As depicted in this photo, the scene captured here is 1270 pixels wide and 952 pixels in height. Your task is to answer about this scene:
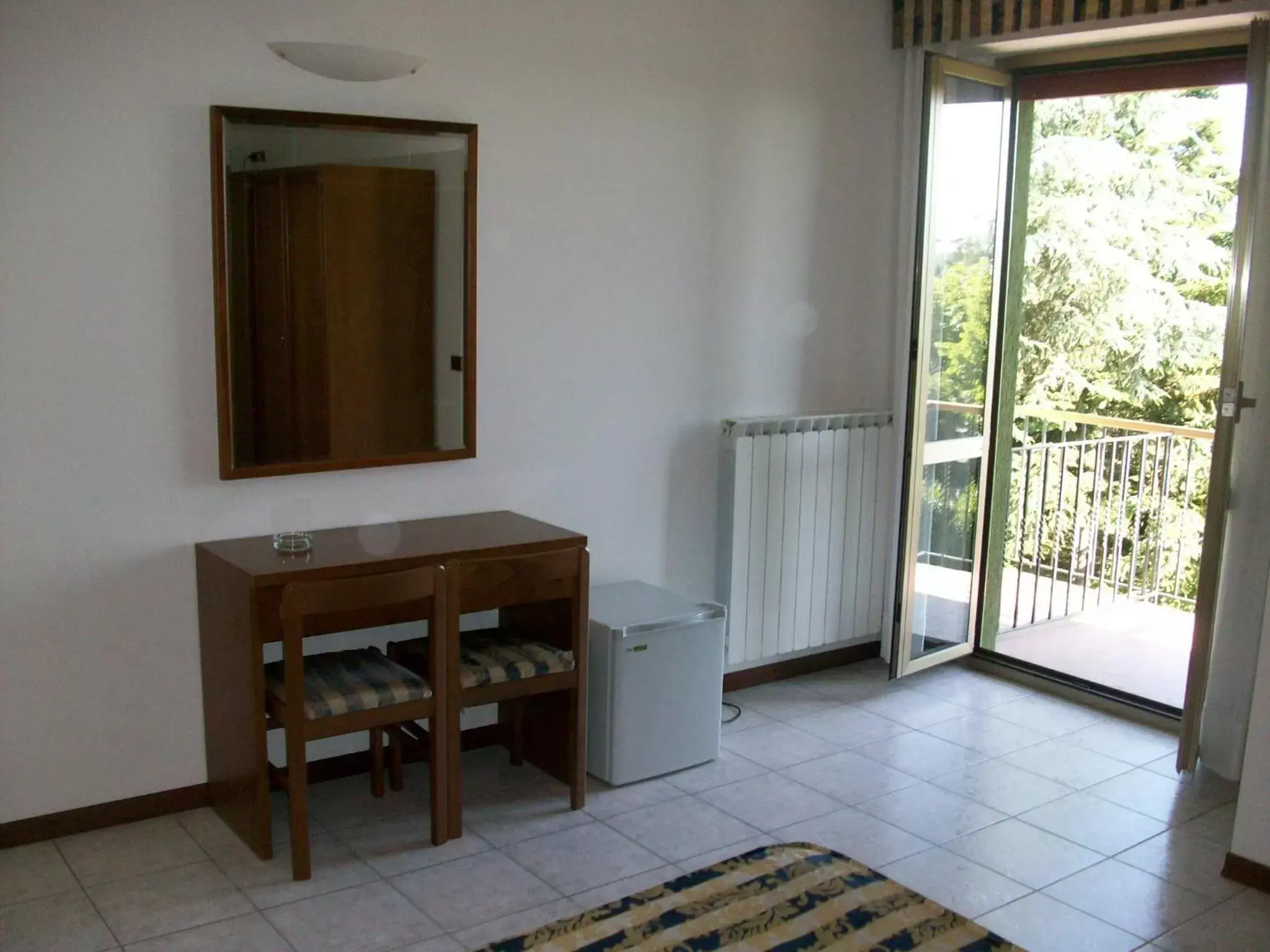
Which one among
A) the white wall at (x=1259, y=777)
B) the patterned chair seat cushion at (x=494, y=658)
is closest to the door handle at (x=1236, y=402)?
the white wall at (x=1259, y=777)

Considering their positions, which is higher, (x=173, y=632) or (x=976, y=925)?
(x=173, y=632)

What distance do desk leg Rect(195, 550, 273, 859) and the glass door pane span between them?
92.2 inches

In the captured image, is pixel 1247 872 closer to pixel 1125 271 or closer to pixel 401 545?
pixel 401 545

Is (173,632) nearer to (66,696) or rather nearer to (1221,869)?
(66,696)

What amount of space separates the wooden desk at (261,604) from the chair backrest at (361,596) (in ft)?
0.20

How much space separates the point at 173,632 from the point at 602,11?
86.0 inches

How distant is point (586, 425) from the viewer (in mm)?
3693

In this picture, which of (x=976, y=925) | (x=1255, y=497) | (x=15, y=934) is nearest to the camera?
(x=976, y=925)

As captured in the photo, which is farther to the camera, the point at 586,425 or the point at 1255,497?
the point at 586,425

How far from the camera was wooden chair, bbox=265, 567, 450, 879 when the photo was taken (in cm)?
269

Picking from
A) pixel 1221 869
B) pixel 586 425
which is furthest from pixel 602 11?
pixel 1221 869

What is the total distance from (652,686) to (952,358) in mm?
1770

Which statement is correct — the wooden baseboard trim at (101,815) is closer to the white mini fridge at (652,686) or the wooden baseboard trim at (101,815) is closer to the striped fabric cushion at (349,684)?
the striped fabric cushion at (349,684)

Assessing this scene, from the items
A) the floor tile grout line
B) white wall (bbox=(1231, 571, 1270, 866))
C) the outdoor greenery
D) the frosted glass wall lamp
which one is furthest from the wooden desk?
the outdoor greenery
